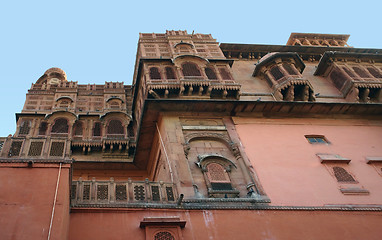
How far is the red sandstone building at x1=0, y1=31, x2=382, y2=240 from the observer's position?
376 inches

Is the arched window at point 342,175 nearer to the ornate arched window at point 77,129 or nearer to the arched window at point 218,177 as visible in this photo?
the arched window at point 218,177

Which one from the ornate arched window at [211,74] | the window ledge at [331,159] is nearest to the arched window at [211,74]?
the ornate arched window at [211,74]

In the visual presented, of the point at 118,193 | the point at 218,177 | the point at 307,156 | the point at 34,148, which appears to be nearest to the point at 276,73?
the point at 307,156

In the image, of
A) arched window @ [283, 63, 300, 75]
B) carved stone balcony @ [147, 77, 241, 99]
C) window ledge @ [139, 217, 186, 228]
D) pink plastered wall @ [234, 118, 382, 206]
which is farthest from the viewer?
arched window @ [283, 63, 300, 75]

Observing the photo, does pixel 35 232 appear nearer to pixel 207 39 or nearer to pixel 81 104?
pixel 81 104

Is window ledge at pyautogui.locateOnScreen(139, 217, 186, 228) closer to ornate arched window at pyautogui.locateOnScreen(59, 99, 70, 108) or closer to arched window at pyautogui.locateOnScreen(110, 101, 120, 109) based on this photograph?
arched window at pyautogui.locateOnScreen(110, 101, 120, 109)

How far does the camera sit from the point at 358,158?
1410cm

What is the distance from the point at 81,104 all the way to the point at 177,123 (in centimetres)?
652

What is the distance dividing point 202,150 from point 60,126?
728 cm

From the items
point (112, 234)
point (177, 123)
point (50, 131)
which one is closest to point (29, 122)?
point (50, 131)

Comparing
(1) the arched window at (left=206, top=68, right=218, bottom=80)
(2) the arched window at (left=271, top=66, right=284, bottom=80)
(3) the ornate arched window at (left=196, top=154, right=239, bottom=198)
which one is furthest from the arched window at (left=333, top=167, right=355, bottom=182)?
(1) the arched window at (left=206, top=68, right=218, bottom=80)

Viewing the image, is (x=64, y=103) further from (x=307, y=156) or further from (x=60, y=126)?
(x=307, y=156)

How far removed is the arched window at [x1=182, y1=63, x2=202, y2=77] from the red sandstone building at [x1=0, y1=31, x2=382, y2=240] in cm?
8

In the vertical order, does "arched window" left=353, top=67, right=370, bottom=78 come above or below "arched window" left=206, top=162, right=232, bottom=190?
above
